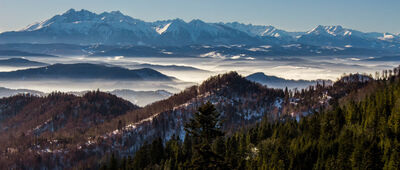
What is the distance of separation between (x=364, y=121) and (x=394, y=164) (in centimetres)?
4829

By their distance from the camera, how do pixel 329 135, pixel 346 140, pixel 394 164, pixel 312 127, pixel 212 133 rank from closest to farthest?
pixel 212 133
pixel 394 164
pixel 346 140
pixel 329 135
pixel 312 127

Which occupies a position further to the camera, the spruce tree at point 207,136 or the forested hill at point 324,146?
the forested hill at point 324,146

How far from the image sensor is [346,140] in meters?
137

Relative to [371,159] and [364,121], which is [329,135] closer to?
[364,121]

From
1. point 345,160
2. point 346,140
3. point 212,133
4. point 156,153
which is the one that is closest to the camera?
point 212,133

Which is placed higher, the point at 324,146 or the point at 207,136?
the point at 207,136

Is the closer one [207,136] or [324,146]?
[207,136]

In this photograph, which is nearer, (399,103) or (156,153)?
(399,103)

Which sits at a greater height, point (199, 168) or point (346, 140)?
point (199, 168)

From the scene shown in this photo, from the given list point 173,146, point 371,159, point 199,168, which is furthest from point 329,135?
point 199,168

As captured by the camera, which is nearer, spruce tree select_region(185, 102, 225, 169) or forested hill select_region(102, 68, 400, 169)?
spruce tree select_region(185, 102, 225, 169)

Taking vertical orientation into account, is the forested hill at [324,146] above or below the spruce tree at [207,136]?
below

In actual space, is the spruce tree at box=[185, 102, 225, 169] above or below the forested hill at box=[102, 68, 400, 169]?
above

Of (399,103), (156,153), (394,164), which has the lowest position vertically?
(156,153)
